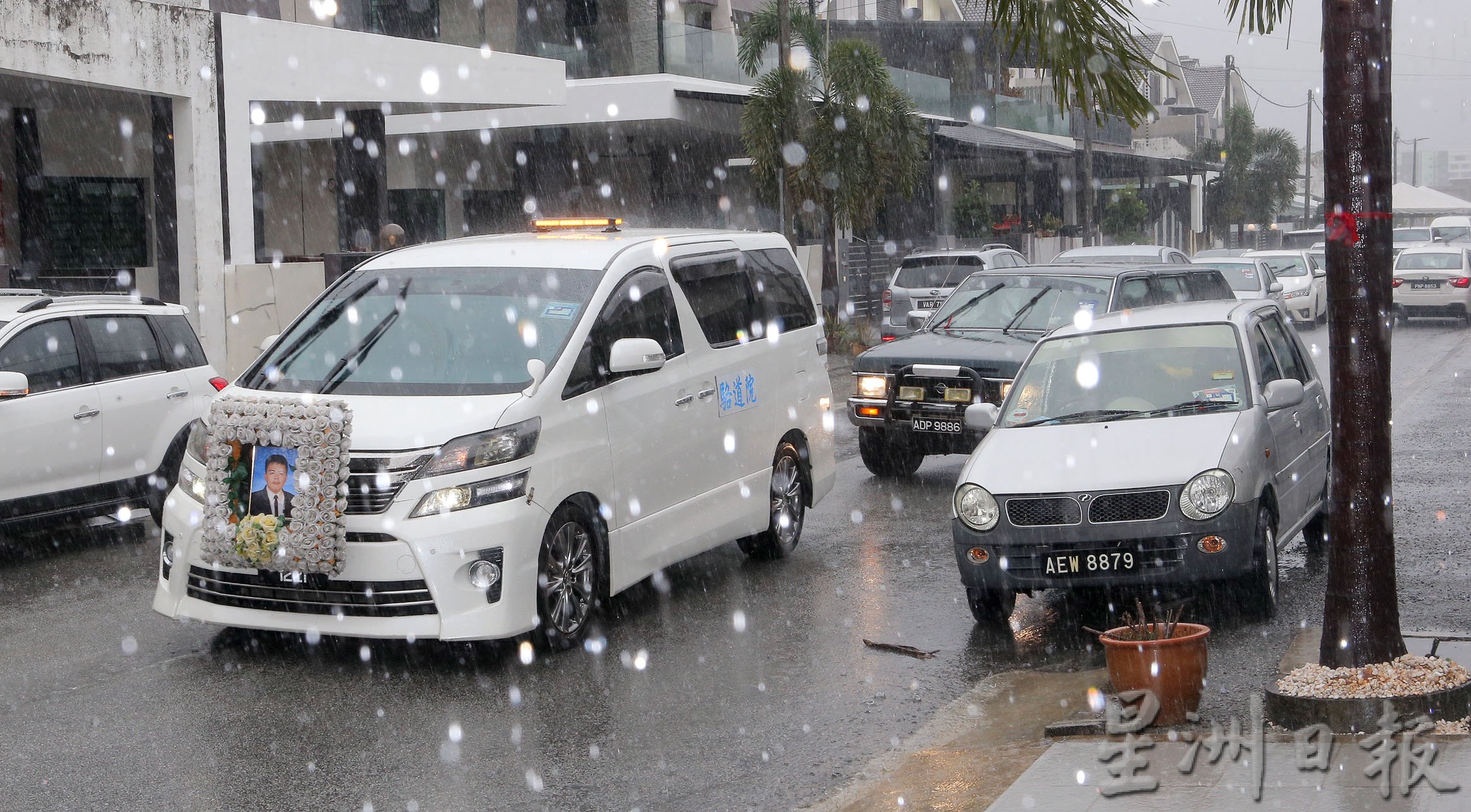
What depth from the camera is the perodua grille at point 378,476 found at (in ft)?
22.6

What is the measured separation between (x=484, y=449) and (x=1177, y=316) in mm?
4460

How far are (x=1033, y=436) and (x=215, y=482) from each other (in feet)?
13.6

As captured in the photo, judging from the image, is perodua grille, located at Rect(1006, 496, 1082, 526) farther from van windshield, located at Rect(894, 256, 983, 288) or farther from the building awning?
the building awning

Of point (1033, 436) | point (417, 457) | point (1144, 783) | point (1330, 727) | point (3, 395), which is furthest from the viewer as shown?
point (3, 395)

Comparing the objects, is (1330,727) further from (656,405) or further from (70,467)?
(70,467)

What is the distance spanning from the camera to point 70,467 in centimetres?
1012

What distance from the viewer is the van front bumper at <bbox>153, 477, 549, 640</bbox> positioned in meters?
6.82

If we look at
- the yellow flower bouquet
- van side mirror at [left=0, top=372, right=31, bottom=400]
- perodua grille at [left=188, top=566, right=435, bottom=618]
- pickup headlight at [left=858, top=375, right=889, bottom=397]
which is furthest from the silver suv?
the yellow flower bouquet

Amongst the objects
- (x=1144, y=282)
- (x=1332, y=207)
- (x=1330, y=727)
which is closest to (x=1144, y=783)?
(x=1330, y=727)

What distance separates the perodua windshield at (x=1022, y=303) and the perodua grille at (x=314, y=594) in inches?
296

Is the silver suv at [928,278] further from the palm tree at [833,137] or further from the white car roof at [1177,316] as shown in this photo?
the white car roof at [1177,316]

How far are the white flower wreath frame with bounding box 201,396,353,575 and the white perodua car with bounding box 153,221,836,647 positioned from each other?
0.33ft

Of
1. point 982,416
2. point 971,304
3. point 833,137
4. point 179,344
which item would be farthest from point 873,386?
point 833,137

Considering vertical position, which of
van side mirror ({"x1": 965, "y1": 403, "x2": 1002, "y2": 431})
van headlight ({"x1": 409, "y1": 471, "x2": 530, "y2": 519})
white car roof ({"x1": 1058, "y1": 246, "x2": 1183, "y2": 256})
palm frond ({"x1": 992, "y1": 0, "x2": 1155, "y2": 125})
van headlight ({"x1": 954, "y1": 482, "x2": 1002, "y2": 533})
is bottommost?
van headlight ({"x1": 954, "y1": 482, "x2": 1002, "y2": 533})
